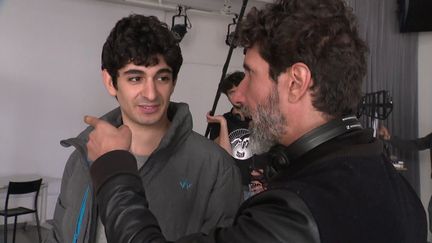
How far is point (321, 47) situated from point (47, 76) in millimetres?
4288

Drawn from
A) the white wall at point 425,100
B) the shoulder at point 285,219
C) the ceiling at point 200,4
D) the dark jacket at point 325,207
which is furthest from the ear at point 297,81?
the white wall at point 425,100

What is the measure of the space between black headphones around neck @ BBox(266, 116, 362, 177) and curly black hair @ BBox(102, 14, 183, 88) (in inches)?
23.9

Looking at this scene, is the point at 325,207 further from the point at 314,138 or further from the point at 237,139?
the point at 237,139

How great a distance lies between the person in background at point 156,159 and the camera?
1249mm

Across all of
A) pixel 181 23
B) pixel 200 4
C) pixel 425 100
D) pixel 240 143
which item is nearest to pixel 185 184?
pixel 240 143

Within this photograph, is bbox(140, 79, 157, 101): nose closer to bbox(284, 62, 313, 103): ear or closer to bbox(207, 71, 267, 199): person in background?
bbox(284, 62, 313, 103): ear

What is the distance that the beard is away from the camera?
0.89 metres

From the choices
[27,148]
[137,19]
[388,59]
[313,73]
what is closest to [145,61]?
[137,19]

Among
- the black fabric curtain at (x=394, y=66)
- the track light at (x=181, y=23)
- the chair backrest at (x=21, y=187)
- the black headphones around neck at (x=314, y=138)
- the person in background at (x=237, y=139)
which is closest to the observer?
the black headphones around neck at (x=314, y=138)

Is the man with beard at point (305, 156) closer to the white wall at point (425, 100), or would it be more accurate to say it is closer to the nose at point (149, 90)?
the nose at point (149, 90)

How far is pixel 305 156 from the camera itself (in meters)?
0.80

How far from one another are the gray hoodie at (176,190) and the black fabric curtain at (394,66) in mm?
3692

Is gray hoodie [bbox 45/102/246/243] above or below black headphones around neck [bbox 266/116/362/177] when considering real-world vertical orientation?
below

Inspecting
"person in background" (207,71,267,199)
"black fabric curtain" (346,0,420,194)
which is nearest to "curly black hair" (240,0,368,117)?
"person in background" (207,71,267,199)
